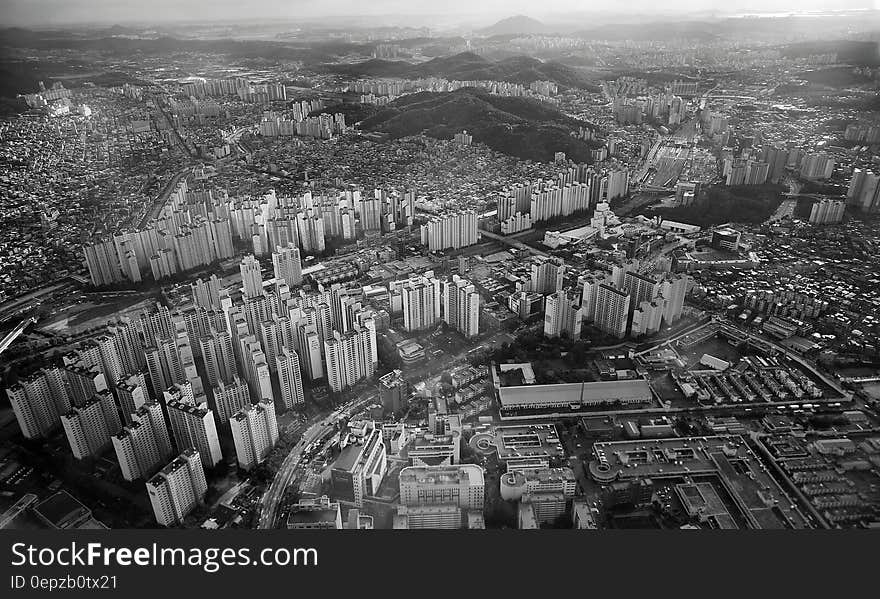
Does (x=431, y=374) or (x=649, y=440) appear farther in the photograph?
(x=431, y=374)

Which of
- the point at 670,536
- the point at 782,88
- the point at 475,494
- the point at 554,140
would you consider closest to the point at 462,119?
the point at 554,140

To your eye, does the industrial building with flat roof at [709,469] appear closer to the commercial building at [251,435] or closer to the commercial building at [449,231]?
the commercial building at [251,435]

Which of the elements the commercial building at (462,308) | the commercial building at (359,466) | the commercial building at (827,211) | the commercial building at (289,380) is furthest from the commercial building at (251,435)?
the commercial building at (827,211)

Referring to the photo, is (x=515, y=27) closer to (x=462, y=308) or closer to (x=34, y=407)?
(x=462, y=308)

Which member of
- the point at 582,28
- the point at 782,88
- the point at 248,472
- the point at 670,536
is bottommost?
the point at 248,472

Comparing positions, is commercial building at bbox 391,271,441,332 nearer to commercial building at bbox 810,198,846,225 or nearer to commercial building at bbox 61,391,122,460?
commercial building at bbox 61,391,122,460

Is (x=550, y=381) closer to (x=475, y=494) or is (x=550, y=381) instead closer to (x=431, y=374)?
(x=431, y=374)

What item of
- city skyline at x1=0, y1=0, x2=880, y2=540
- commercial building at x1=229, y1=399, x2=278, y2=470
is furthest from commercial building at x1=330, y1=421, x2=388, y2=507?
commercial building at x1=229, y1=399, x2=278, y2=470
